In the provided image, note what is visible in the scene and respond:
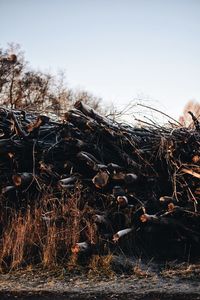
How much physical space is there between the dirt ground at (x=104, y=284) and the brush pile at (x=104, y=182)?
559 mm

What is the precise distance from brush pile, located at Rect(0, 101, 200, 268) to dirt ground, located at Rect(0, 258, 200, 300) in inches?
22.0

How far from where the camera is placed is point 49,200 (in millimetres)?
5578

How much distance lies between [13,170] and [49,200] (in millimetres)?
911

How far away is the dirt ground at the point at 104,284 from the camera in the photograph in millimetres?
3742

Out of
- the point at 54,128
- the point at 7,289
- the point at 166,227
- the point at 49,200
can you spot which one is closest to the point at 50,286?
the point at 7,289

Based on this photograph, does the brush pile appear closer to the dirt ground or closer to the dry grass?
the dry grass

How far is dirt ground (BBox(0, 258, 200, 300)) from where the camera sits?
3742mm

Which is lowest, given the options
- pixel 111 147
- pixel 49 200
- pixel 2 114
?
pixel 49 200

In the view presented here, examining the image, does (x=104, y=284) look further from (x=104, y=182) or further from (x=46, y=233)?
(x=104, y=182)

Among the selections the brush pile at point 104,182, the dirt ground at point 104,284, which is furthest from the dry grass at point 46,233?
the dirt ground at point 104,284

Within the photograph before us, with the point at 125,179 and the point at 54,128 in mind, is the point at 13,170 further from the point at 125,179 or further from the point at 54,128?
the point at 125,179

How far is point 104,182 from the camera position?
523 cm

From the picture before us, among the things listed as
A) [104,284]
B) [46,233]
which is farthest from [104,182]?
[104,284]

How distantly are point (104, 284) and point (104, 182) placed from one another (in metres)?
1.56
